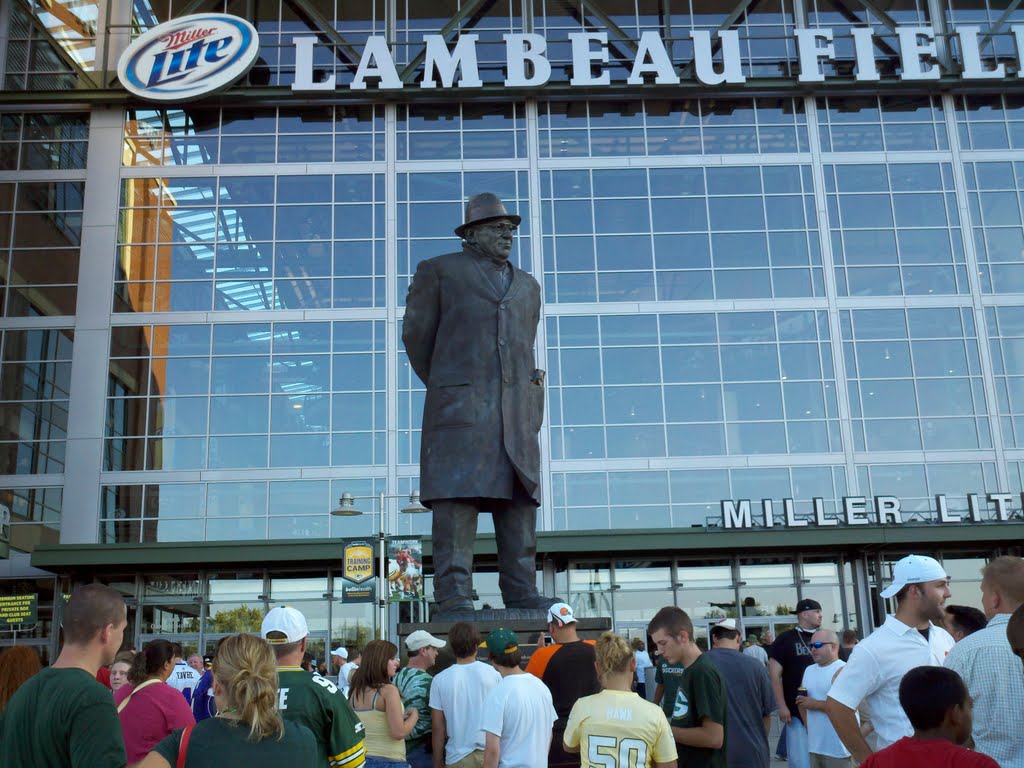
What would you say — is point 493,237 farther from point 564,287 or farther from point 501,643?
point 564,287

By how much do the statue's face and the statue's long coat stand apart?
0.11m

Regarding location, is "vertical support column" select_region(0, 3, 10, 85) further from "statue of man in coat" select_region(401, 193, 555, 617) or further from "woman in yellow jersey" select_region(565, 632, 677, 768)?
"woman in yellow jersey" select_region(565, 632, 677, 768)

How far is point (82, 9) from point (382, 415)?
55.9 ft

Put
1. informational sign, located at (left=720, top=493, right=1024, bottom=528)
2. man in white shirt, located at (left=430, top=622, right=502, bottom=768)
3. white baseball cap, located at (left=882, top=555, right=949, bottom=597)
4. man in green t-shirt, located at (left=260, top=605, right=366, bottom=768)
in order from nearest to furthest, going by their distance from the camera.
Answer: man in green t-shirt, located at (left=260, top=605, right=366, bottom=768) → white baseball cap, located at (left=882, top=555, right=949, bottom=597) → man in white shirt, located at (left=430, top=622, right=502, bottom=768) → informational sign, located at (left=720, top=493, right=1024, bottom=528)

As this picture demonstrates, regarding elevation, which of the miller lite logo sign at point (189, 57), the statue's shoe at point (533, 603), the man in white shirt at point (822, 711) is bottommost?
A: the man in white shirt at point (822, 711)

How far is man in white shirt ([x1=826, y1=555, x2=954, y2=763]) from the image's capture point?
5.37 metres

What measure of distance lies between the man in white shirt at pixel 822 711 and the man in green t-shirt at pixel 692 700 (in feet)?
Result: 12.6

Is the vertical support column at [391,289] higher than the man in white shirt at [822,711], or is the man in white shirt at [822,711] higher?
the vertical support column at [391,289]

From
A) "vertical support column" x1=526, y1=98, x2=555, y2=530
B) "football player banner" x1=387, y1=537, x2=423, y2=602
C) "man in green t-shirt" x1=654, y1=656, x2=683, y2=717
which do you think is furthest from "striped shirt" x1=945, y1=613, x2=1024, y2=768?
"vertical support column" x1=526, y1=98, x2=555, y2=530

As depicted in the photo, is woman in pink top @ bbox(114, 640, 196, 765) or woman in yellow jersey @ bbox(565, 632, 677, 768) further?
woman in pink top @ bbox(114, 640, 196, 765)

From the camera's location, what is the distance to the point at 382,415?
3241 centimetres

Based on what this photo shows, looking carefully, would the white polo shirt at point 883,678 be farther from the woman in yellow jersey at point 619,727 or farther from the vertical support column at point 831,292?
the vertical support column at point 831,292

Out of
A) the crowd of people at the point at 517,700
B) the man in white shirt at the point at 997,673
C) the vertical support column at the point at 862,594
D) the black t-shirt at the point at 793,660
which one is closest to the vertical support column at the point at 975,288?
the vertical support column at the point at 862,594

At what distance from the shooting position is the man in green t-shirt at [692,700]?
5941 mm
